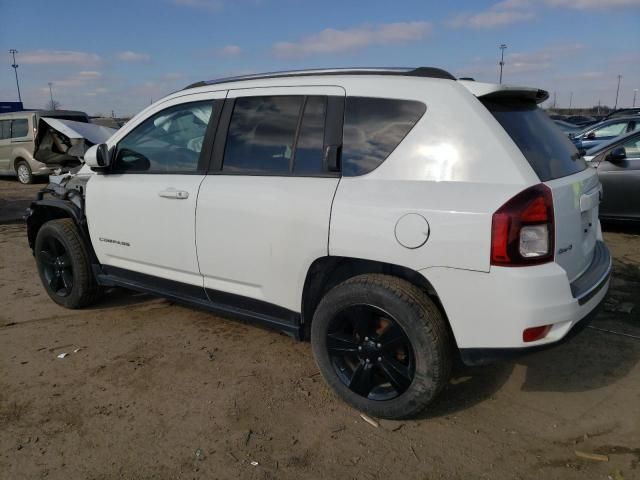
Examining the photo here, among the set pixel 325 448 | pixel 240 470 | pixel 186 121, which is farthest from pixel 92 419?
pixel 186 121

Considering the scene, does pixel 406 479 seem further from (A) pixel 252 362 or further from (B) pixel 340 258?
(A) pixel 252 362

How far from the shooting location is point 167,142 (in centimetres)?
374

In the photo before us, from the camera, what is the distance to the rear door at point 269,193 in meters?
2.93

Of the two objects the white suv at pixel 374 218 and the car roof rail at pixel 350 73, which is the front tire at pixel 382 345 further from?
the car roof rail at pixel 350 73

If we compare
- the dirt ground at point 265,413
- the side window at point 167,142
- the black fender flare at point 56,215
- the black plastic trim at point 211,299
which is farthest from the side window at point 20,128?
the side window at point 167,142

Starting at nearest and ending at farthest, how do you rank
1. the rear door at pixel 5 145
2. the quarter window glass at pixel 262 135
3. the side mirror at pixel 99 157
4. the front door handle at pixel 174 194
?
the quarter window glass at pixel 262 135 < the front door handle at pixel 174 194 < the side mirror at pixel 99 157 < the rear door at pixel 5 145

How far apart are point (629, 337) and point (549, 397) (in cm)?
122

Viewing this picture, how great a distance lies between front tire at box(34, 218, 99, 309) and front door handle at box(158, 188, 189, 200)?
4.07 ft

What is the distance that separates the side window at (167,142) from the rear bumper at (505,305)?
75.6 inches

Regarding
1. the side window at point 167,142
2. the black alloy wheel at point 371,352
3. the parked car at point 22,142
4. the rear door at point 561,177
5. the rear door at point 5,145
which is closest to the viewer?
the rear door at point 561,177

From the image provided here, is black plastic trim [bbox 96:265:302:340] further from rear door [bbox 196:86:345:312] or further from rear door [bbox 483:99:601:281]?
rear door [bbox 483:99:601:281]

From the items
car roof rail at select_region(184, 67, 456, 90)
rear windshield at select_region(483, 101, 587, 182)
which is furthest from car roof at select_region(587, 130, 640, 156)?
car roof rail at select_region(184, 67, 456, 90)

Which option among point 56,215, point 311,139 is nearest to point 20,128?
point 56,215

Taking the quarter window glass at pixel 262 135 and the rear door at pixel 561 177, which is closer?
the rear door at pixel 561 177
